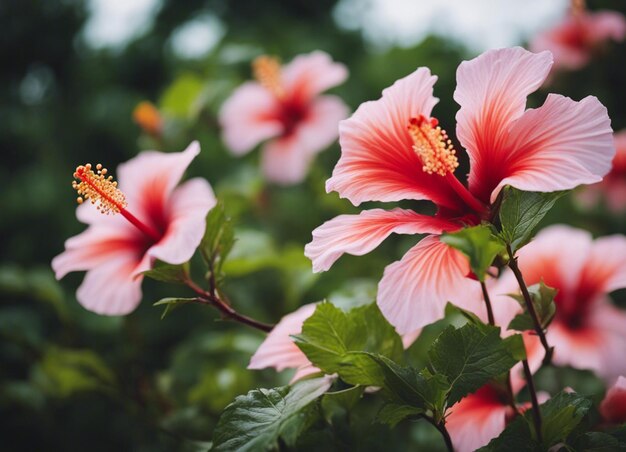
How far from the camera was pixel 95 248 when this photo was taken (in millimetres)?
887

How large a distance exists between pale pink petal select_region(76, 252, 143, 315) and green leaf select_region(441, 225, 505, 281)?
40cm

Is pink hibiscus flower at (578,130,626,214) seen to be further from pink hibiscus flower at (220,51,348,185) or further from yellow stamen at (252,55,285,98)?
yellow stamen at (252,55,285,98)

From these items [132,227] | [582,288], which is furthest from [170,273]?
[582,288]

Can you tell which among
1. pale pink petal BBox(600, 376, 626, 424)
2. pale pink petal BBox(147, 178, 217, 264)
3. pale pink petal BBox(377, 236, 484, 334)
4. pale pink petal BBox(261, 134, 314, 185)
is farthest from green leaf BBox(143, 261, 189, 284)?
pale pink petal BBox(261, 134, 314, 185)

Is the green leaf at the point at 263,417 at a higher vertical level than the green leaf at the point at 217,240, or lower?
lower

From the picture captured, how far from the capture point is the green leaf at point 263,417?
591 millimetres

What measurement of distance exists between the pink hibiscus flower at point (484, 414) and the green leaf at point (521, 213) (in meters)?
0.13

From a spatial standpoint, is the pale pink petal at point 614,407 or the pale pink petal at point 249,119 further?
the pale pink petal at point 249,119

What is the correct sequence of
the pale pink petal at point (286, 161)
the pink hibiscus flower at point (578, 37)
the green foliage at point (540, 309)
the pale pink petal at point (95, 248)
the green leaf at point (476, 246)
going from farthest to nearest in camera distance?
the pink hibiscus flower at point (578, 37) < the pale pink petal at point (286, 161) < the pale pink petal at point (95, 248) < the green foliage at point (540, 309) < the green leaf at point (476, 246)

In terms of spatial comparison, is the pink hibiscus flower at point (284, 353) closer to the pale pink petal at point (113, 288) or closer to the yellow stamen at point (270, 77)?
the pale pink petal at point (113, 288)

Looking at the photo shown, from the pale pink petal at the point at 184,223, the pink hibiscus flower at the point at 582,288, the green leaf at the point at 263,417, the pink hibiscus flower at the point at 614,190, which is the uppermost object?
the pale pink petal at the point at 184,223

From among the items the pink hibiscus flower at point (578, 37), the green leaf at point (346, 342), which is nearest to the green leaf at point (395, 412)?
the green leaf at point (346, 342)

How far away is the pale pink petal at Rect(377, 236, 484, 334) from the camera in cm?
61

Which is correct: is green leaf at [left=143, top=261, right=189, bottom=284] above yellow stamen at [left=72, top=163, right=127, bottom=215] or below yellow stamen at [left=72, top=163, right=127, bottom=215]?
below
